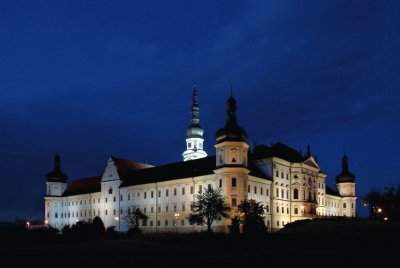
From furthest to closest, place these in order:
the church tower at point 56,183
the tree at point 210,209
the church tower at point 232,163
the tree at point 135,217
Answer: the church tower at point 56,183 < the tree at point 135,217 < the church tower at point 232,163 < the tree at point 210,209

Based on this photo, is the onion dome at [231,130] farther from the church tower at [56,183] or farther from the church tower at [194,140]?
the church tower at [56,183]

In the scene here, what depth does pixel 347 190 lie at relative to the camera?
115 metres

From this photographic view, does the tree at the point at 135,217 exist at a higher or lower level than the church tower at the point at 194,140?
lower

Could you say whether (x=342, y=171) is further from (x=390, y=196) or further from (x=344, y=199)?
(x=390, y=196)

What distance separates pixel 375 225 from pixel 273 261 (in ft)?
117

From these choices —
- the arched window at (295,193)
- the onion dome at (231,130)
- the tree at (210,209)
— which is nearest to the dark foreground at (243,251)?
the tree at (210,209)

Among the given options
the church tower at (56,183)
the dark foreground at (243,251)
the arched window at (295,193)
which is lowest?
the dark foreground at (243,251)

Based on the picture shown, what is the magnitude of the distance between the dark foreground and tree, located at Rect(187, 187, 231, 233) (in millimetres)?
9686

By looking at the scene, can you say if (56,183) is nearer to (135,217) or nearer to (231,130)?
(135,217)

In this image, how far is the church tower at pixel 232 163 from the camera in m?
77.1

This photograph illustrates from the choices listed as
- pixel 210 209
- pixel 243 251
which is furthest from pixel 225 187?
pixel 243 251

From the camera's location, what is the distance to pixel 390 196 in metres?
97.8

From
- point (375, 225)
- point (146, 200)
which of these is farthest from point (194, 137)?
point (375, 225)

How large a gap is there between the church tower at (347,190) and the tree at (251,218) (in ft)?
155
